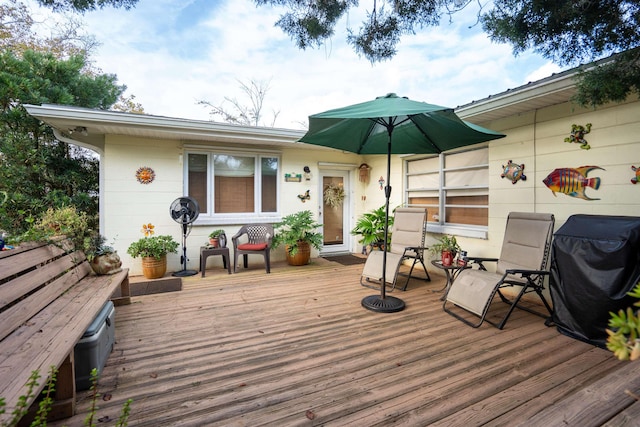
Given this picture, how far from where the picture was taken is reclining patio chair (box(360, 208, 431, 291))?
13.2ft

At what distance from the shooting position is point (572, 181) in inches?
136

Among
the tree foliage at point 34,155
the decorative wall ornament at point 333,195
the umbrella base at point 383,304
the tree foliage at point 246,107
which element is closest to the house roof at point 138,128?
the tree foliage at point 34,155

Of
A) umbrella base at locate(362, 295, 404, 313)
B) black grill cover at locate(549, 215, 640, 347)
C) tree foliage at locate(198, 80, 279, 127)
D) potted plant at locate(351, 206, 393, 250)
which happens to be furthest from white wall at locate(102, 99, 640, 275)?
tree foliage at locate(198, 80, 279, 127)

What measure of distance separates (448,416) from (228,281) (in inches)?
144

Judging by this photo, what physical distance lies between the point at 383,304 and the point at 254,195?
363 centimetres

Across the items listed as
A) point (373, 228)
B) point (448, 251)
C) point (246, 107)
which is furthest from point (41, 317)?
point (246, 107)

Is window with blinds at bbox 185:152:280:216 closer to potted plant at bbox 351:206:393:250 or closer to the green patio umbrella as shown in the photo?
potted plant at bbox 351:206:393:250

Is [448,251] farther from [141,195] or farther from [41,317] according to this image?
[141,195]

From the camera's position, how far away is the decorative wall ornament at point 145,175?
5.07 meters

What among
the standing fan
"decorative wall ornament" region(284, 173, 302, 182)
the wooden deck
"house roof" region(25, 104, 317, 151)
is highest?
"house roof" region(25, 104, 317, 151)

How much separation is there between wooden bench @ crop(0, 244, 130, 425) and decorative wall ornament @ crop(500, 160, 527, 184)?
484 cm

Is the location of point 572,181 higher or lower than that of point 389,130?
lower

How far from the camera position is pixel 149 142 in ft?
16.8

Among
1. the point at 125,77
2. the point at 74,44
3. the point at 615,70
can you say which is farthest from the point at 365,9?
the point at 74,44
